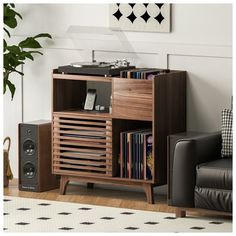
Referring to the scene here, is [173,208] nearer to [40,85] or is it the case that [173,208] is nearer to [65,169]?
[65,169]

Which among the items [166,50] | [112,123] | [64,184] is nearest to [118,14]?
[166,50]

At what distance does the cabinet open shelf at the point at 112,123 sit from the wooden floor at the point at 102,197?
105 millimetres

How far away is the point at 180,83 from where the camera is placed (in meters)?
6.88

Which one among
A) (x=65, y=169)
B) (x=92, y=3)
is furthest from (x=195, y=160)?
(x=92, y=3)

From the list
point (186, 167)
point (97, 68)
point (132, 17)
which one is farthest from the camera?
point (132, 17)

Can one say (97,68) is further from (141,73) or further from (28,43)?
(28,43)

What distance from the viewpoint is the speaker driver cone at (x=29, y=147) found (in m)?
7.20

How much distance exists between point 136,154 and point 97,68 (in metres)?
0.73

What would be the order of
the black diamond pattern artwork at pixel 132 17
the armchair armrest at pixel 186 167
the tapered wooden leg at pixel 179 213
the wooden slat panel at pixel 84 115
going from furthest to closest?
1. the black diamond pattern artwork at pixel 132 17
2. the wooden slat panel at pixel 84 115
3. the tapered wooden leg at pixel 179 213
4. the armchair armrest at pixel 186 167

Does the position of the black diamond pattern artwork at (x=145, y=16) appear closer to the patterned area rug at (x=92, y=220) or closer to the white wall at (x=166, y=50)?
the white wall at (x=166, y=50)

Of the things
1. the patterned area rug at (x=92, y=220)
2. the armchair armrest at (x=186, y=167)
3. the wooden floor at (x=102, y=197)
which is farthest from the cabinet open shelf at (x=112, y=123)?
the armchair armrest at (x=186, y=167)

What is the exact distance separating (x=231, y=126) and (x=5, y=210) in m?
1.73

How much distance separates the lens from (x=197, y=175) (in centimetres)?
607

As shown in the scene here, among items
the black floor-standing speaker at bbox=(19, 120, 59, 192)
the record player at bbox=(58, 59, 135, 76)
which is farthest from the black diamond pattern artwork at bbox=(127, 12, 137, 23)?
the black floor-standing speaker at bbox=(19, 120, 59, 192)
